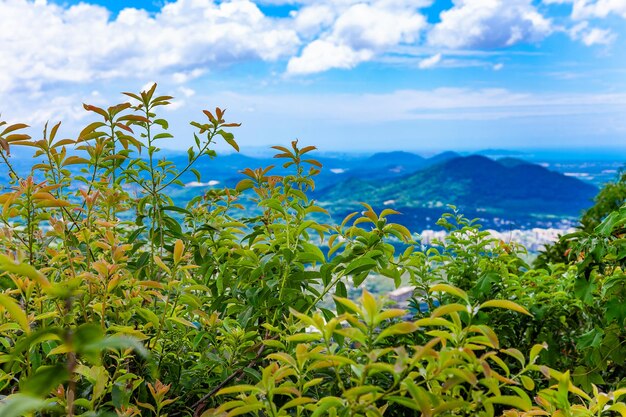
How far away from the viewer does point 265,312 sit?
5.74 feet

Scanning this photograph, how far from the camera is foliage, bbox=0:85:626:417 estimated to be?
3.59 feet

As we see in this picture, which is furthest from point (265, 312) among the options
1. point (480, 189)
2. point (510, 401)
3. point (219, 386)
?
point (480, 189)

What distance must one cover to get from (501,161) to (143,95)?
101627 millimetres

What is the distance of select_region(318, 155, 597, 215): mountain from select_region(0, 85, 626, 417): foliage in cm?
6585

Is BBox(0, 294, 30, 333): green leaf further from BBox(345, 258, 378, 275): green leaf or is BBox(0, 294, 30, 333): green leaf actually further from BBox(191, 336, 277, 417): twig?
BBox(345, 258, 378, 275): green leaf

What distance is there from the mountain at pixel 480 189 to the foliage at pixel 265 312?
216 ft

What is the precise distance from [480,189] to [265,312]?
290 ft

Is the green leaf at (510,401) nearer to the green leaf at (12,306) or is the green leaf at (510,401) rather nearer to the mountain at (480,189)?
the green leaf at (12,306)

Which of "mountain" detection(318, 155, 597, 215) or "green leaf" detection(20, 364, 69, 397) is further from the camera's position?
"mountain" detection(318, 155, 597, 215)

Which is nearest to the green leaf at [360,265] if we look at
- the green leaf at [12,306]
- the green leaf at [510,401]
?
the green leaf at [510,401]

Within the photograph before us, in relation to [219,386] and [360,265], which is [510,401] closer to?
[360,265]

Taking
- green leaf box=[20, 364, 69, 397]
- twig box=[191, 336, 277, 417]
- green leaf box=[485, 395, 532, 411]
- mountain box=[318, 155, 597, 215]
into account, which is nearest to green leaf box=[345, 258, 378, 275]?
twig box=[191, 336, 277, 417]

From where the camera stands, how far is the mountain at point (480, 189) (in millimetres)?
75812

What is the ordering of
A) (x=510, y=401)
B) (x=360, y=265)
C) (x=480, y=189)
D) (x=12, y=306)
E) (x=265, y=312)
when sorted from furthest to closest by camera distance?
1. (x=480, y=189)
2. (x=265, y=312)
3. (x=360, y=265)
4. (x=510, y=401)
5. (x=12, y=306)
